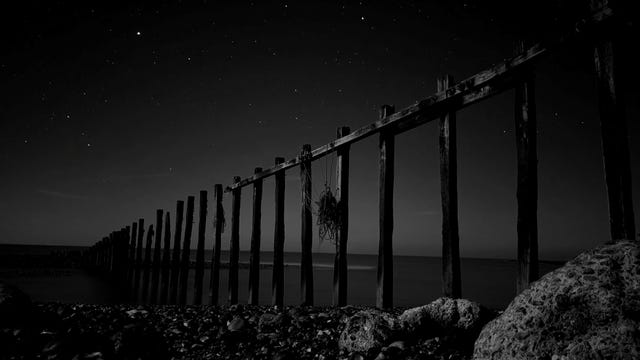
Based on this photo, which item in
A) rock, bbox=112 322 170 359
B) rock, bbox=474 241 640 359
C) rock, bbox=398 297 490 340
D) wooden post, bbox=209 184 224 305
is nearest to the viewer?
rock, bbox=474 241 640 359

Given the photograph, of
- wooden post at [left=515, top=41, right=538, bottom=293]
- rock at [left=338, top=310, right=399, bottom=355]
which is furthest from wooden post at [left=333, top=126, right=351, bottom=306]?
wooden post at [left=515, top=41, right=538, bottom=293]

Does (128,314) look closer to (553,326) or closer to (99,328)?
(99,328)

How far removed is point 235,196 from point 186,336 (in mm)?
6696

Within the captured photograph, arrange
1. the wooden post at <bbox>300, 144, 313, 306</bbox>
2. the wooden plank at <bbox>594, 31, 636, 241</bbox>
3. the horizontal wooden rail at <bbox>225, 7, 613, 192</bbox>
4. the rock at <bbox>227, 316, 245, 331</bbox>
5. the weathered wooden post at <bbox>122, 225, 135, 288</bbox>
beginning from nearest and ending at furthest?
the wooden plank at <bbox>594, 31, 636, 241</bbox>, the horizontal wooden rail at <bbox>225, 7, 613, 192</bbox>, the rock at <bbox>227, 316, 245, 331</bbox>, the wooden post at <bbox>300, 144, 313, 306</bbox>, the weathered wooden post at <bbox>122, 225, 135, 288</bbox>

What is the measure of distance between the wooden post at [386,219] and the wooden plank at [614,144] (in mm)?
2883

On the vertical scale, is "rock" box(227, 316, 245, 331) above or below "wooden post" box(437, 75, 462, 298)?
below

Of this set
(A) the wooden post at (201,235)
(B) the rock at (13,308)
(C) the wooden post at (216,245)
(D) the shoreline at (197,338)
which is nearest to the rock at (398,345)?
(D) the shoreline at (197,338)

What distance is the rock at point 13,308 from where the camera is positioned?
477cm

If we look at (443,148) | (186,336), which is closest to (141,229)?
(186,336)

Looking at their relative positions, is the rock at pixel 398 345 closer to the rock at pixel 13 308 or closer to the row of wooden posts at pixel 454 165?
the row of wooden posts at pixel 454 165

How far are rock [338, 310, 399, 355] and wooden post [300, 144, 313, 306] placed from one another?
377cm

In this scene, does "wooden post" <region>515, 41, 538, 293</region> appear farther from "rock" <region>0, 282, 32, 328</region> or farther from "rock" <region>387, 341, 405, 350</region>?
"rock" <region>0, 282, 32, 328</region>

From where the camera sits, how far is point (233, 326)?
15.5 ft

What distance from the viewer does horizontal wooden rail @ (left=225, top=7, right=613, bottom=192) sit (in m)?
3.64
